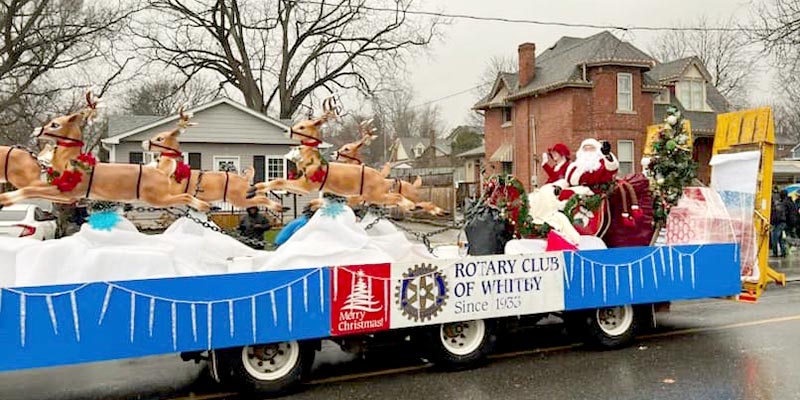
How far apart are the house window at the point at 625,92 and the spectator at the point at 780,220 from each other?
10822mm

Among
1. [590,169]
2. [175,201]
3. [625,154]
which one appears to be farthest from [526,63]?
[175,201]

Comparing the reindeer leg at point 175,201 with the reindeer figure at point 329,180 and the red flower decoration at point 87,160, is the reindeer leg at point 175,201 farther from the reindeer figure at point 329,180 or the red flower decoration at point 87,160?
the reindeer figure at point 329,180

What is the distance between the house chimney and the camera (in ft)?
99.3

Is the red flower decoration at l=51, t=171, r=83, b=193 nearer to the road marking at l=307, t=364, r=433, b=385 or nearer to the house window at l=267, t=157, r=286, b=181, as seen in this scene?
the road marking at l=307, t=364, r=433, b=385

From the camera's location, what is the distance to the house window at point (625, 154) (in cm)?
2773

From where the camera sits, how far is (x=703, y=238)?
26.2ft

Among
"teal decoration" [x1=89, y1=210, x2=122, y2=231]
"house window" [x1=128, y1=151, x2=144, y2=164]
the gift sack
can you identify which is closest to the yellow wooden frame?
the gift sack

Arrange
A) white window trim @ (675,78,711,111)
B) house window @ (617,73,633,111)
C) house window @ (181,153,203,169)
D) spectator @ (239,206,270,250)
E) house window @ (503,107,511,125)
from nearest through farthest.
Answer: spectator @ (239,206,270,250) → house window @ (181,153,203,169) → house window @ (617,73,633,111) → white window trim @ (675,78,711,111) → house window @ (503,107,511,125)

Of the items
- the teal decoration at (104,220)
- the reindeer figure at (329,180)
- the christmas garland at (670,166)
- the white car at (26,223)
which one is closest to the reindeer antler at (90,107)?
the teal decoration at (104,220)

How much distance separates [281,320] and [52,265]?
184cm

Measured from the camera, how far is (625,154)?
27.8m

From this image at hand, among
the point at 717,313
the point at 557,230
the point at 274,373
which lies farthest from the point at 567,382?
the point at 717,313

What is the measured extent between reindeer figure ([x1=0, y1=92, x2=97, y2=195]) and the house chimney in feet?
87.1

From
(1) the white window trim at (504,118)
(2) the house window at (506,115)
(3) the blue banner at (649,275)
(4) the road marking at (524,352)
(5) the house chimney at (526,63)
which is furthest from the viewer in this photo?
(2) the house window at (506,115)
